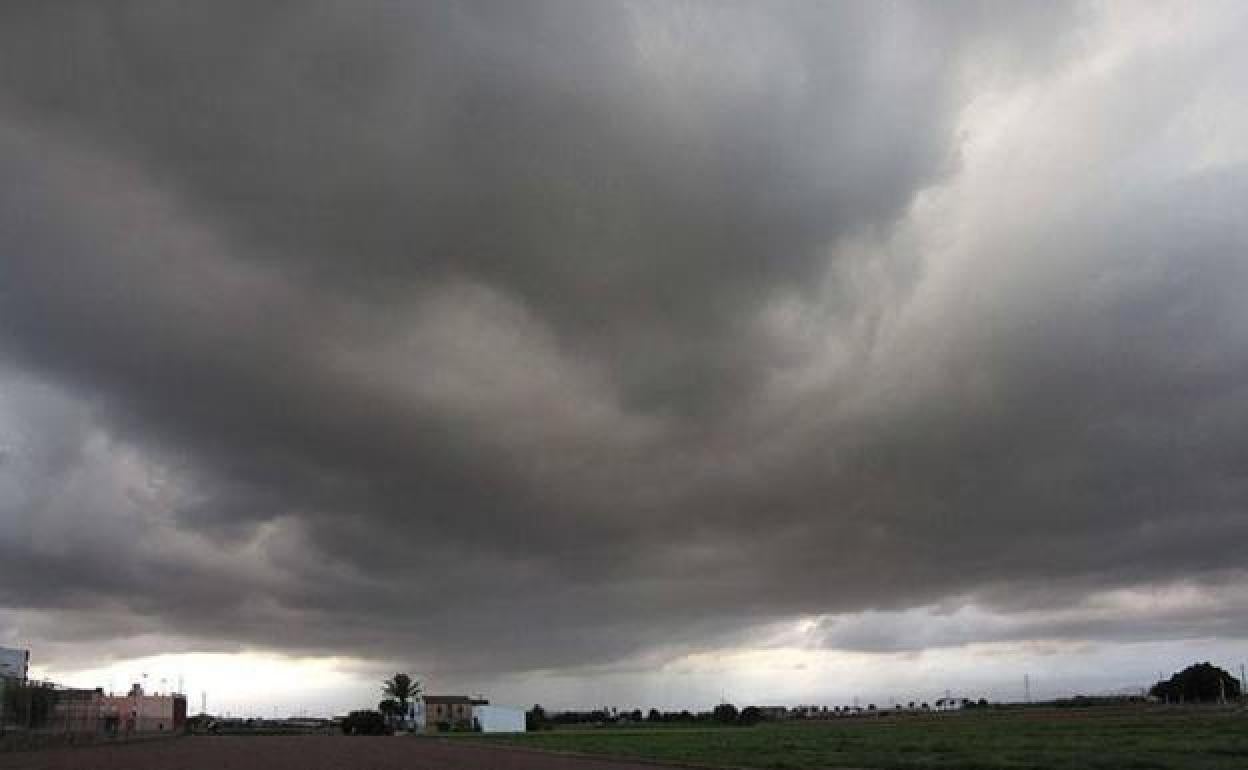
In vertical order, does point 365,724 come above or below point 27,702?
below

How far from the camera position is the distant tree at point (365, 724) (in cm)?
16312

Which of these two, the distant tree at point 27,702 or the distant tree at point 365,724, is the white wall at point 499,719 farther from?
the distant tree at point 27,702

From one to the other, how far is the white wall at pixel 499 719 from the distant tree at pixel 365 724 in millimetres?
14353

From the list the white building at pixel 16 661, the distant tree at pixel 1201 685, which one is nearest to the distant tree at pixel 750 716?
the distant tree at pixel 1201 685

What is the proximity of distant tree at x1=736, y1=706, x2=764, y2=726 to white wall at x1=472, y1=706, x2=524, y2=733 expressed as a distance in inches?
1487

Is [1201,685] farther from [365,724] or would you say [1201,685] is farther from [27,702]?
[27,702]

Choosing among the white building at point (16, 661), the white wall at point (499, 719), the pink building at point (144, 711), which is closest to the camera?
the white building at point (16, 661)

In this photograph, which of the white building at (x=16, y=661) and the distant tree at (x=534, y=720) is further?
the distant tree at (x=534, y=720)

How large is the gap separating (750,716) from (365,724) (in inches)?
2587

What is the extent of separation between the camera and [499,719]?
165 m

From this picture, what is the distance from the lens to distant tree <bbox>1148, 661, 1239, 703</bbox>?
566 ft

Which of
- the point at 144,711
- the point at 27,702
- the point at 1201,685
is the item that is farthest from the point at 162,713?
the point at 1201,685

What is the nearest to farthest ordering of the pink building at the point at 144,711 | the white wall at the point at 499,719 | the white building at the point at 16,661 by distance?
the white building at the point at 16,661
the pink building at the point at 144,711
the white wall at the point at 499,719

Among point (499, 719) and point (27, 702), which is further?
point (499, 719)
